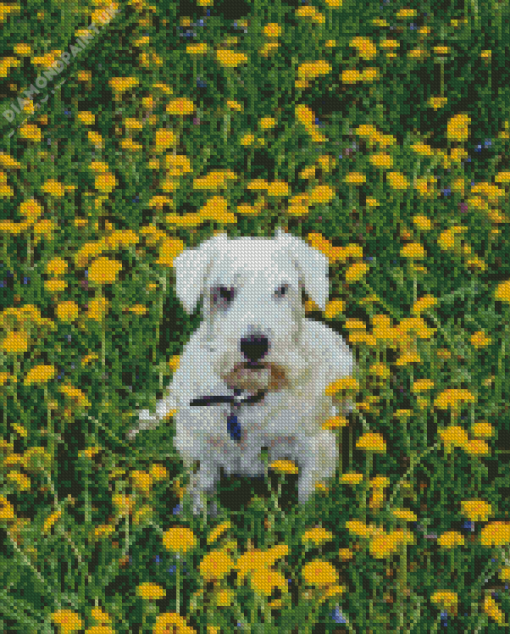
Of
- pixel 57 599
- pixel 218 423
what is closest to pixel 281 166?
pixel 218 423

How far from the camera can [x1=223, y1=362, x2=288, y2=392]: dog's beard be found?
307cm

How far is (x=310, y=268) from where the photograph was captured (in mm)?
3371

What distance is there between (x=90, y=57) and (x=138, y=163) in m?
1.32

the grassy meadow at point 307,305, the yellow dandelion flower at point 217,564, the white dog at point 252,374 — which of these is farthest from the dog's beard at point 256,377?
the yellow dandelion flower at point 217,564

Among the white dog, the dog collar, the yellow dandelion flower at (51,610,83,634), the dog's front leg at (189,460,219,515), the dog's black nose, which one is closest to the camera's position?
the yellow dandelion flower at (51,610,83,634)

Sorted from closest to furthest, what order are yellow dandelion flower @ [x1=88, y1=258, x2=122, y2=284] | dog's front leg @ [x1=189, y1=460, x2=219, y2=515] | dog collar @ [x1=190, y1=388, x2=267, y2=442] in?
dog collar @ [x1=190, y1=388, x2=267, y2=442] < dog's front leg @ [x1=189, y1=460, x2=219, y2=515] < yellow dandelion flower @ [x1=88, y1=258, x2=122, y2=284]

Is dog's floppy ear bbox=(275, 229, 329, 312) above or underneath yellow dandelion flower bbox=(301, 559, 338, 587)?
above

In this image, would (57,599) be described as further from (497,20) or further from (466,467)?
(497,20)

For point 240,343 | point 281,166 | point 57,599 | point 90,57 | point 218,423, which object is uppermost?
point 90,57

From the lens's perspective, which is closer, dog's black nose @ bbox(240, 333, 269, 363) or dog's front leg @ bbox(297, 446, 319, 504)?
dog's black nose @ bbox(240, 333, 269, 363)

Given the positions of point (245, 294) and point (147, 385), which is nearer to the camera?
point (245, 294)

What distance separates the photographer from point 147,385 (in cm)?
382

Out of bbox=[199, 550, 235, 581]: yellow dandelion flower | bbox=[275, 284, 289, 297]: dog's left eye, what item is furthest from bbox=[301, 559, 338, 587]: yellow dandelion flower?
bbox=[275, 284, 289, 297]: dog's left eye

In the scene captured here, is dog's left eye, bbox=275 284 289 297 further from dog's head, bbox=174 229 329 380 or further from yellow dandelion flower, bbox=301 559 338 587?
yellow dandelion flower, bbox=301 559 338 587
